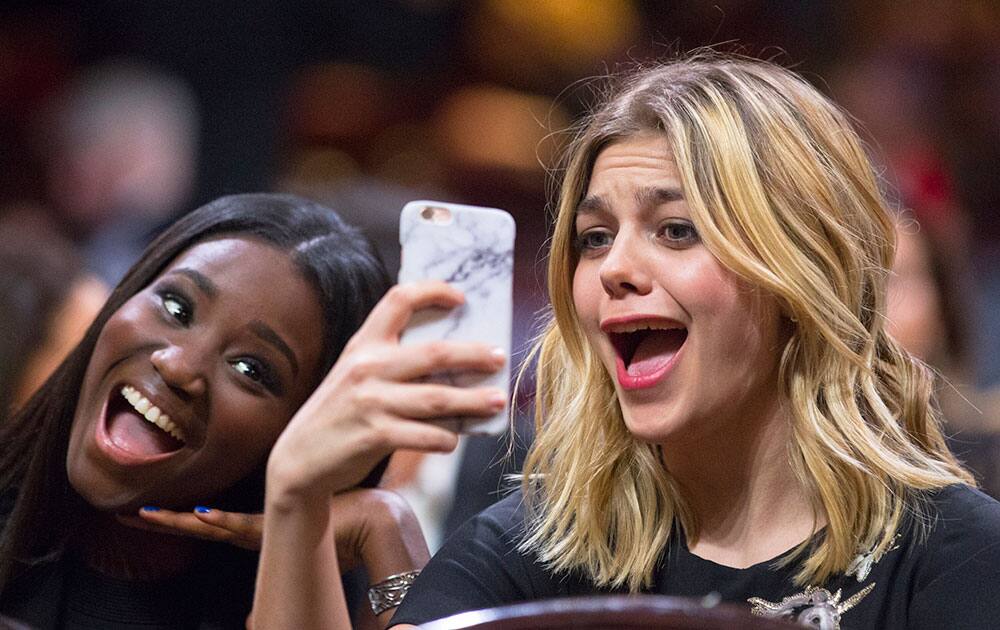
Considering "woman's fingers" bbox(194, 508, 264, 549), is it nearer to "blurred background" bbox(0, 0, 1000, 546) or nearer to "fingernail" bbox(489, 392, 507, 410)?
"fingernail" bbox(489, 392, 507, 410)

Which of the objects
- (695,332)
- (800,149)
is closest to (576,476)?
(695,332)

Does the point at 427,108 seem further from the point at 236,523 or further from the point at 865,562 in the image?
the point at 865,562

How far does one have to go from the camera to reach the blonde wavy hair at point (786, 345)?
1.36 metres

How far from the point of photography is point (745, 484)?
1443 mm

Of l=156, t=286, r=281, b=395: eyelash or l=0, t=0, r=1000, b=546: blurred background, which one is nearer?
l=156, t=286, r=281, b=395: eyelash

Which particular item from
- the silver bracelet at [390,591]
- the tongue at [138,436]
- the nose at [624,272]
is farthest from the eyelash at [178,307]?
the nose at [624,272]

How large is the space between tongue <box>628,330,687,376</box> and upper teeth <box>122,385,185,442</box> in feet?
1.69

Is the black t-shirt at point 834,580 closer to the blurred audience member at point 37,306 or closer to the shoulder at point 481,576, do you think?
the shoulder at point 481,576

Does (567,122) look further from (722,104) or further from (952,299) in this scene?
(722,104)

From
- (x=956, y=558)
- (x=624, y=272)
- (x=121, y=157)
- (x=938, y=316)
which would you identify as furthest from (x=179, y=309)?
(x=121, y=157)

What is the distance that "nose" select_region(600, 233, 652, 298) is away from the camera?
1341mm

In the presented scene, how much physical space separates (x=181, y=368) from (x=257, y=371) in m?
0.09

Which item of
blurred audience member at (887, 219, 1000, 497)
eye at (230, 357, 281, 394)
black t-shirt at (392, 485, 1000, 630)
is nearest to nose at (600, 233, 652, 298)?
black t-shirt at (392, 485, 1000, 630)

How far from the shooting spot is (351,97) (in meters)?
4.46
